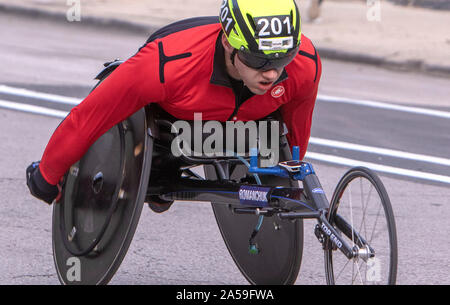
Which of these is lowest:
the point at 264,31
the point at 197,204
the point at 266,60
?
the point at 197,204

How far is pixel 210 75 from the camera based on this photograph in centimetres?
430

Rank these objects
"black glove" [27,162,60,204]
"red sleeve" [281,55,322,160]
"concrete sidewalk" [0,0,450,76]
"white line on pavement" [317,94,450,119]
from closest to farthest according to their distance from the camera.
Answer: "red sleeve" [281,55,322,160] < "black glove" [27,162,60,204] < "white line on pavement" [317,94,450,119] < "concrete sidewalk" [0,0,450,76]

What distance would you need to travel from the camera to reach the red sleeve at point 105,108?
4238 millimetres

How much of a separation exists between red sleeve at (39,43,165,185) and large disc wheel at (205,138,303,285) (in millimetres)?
785

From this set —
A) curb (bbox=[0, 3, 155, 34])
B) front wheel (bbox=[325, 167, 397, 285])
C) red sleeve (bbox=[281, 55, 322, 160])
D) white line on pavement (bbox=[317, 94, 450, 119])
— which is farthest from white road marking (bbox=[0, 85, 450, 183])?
curb (bbox=[0, 3, 155, 34])

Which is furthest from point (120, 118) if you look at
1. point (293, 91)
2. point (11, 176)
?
point (11, 176)

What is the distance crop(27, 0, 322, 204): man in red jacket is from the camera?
4164mm

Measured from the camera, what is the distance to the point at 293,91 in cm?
453

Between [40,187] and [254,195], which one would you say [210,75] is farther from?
[40,187]

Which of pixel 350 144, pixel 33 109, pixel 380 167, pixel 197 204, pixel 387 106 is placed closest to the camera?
pixel 197 204

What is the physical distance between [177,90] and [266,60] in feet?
1.35

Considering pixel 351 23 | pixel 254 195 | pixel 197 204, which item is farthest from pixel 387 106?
pixel 254 195

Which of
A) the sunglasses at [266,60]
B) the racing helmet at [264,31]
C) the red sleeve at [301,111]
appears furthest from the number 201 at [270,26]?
the red sleeve at [301,111]

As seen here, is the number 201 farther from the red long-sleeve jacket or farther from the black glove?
the black glove
